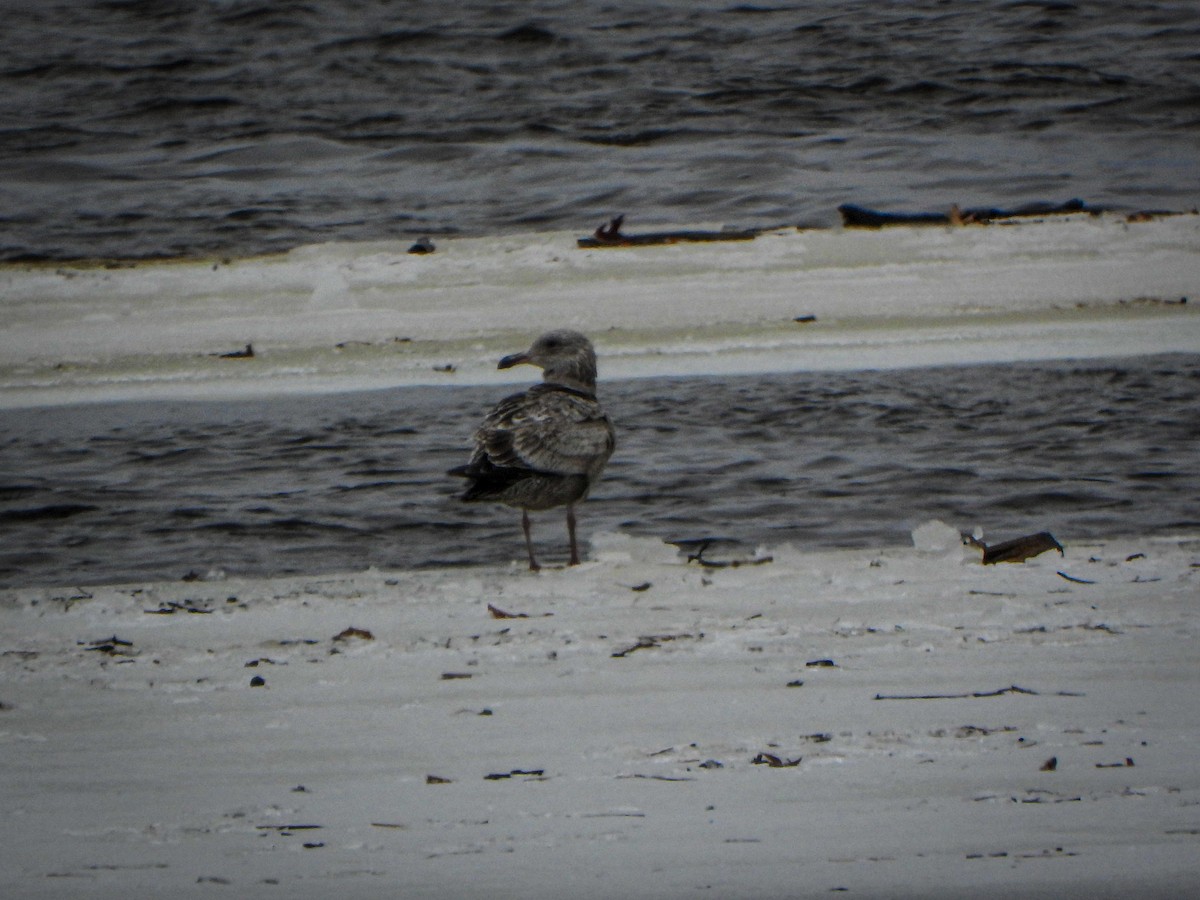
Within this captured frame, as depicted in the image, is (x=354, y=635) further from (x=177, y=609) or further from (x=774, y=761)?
(x=774, y=761)

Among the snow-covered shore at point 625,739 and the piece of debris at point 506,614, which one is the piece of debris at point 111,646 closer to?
the snow-covered shore at point 625,739

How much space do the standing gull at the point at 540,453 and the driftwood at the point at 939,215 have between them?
269 inches

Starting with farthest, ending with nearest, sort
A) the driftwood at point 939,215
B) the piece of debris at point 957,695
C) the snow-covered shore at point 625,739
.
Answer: the driftwood at point 939,215
the piece of debris at point 957,695
the snow-covered shore at point 625,739

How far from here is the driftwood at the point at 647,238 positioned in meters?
12.2

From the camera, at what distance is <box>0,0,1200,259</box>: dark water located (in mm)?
14961

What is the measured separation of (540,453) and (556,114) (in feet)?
48.1

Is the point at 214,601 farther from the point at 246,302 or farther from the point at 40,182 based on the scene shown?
the point at 40,182

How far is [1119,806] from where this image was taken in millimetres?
2684

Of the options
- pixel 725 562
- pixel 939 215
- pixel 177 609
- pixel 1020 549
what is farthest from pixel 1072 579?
pixel 939 215

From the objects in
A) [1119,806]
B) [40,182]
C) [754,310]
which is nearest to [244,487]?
[754,310]

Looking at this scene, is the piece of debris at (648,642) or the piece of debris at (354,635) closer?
the piece of debris at (648,642)

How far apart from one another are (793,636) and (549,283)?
7.47 metres

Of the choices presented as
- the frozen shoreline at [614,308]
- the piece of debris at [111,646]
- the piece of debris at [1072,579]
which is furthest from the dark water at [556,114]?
the piece of debris at [111,646]

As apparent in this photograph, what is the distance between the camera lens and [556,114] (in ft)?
65.4
